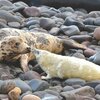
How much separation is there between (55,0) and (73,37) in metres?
3.59

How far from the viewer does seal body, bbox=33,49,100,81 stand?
518 centimetres

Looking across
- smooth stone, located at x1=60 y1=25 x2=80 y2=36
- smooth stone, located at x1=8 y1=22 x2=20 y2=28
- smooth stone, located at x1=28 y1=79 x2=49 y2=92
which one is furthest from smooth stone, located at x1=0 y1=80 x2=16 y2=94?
smooth stone, located at x1=8 y1=22 x2=20 y2=28

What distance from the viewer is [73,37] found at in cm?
716

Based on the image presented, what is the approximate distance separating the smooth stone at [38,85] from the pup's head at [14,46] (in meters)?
0.78

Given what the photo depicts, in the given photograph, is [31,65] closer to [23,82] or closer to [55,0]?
[23,82]

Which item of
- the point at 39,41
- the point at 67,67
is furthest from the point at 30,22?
the point at 67,67

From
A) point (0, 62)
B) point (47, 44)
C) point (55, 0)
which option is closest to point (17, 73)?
point (0, 62)

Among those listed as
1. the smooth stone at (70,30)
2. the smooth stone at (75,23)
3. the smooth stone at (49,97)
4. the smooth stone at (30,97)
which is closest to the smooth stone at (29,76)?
the smooth stone at (49,97)

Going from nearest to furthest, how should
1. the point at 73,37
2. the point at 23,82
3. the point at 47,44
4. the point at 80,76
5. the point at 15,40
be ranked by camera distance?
the point at 23,82 → the point at 80,76 → the point at 15,40 → the point at 47,44 → the point at 73,37

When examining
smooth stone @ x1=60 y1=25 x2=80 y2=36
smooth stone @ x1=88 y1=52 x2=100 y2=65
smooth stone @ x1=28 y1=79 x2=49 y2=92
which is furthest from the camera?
smooth stone @ x1=60 y1=25 x2=80 y2=36

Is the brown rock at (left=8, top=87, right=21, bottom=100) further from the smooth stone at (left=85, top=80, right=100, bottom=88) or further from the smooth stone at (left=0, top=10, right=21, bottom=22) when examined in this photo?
the smooth stone at (left=0, top=10, right=21, bottom=22)

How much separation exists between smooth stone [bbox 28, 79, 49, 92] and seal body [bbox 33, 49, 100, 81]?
40 cm

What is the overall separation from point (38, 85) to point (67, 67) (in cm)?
58

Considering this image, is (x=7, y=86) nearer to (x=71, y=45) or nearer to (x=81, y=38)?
(x=71, y=45)
